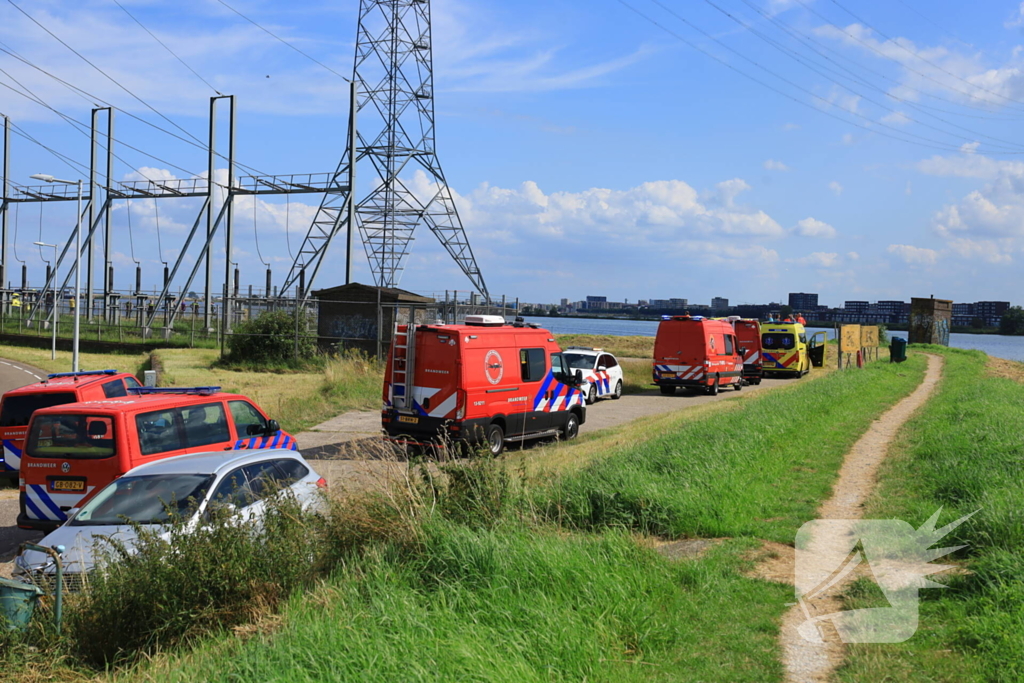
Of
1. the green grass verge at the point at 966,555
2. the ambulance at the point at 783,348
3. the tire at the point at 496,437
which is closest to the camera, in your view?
the green grass verge at the point at 966,555

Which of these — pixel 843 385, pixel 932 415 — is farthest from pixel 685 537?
pixel 843 385

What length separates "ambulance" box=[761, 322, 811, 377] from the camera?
3741 cm

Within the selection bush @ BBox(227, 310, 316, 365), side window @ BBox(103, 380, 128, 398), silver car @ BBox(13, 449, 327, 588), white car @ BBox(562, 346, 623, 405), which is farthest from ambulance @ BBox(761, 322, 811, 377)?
silver car @ BBox(13, 449, 327, 588)

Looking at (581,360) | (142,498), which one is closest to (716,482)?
(142,498)

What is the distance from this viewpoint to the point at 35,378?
1175 inches

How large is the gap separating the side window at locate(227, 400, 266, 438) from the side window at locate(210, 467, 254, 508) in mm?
3571

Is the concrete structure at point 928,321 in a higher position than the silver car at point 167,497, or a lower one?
higher

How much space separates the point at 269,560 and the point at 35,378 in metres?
28.1

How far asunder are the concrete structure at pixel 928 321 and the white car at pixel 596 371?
43.7 m

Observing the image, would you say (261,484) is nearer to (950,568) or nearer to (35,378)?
(950,568)

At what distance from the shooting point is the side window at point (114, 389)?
44.6 ft

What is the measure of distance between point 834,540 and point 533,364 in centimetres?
955

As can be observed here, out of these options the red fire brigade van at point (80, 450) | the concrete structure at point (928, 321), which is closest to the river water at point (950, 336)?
the concrete structure at point (928, 321)

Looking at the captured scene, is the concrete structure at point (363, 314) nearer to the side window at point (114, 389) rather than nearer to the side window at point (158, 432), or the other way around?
the side window at point (114, 389)
